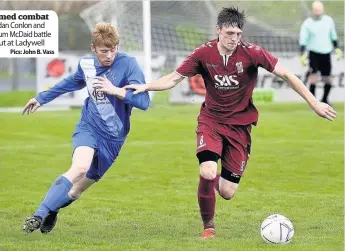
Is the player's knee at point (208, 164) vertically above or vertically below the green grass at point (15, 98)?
above

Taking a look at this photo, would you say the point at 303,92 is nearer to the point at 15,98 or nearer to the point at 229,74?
the point at 229,74

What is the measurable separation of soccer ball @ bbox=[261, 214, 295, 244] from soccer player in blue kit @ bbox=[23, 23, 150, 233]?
5.10 ft

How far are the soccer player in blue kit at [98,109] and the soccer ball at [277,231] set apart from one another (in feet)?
5.10

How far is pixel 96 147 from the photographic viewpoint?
9492 mm

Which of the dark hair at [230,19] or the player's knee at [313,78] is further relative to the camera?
the player's knee at [313,78]

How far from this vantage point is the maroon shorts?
31.0ft

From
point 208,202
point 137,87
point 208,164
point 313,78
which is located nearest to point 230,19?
point 137,87

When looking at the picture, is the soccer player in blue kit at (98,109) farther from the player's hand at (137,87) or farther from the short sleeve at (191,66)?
the short sleeve at (191,66)

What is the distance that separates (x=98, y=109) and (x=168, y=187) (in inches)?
161

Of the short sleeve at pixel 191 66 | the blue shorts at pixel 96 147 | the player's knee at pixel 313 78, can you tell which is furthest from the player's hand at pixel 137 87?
the player's knee at pixel 313 78

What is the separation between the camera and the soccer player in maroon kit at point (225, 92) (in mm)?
9219

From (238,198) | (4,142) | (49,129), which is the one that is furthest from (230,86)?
(49,129)

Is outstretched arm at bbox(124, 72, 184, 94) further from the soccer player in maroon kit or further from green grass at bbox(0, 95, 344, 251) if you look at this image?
green grass at bbox(0, 95, 344, 251)

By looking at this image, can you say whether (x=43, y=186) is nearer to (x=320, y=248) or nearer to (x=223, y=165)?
(x=223, y=165)
